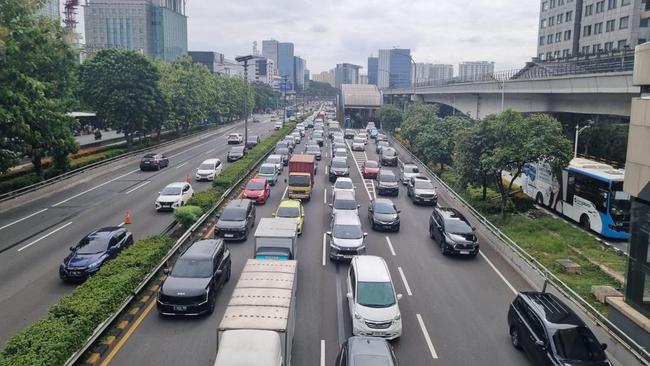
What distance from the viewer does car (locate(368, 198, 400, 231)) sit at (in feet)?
95.8

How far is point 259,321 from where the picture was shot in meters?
13.2

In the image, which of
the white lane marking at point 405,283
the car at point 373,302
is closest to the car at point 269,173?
the white lane marking at point 405,283

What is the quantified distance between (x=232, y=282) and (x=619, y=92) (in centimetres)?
2370

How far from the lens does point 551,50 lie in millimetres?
76812

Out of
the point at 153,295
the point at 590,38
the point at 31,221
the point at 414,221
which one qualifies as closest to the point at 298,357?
the point at 153,295

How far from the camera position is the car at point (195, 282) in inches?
669

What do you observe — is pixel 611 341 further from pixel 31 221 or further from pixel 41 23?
pixel 41 23

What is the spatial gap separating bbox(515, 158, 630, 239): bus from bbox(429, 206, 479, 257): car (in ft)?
23.6

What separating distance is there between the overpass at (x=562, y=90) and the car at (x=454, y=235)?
12112 mm

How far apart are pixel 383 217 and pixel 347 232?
5616 mm

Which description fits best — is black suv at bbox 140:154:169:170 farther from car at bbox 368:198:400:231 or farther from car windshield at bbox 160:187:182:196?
car at bbox 368:198:400:231

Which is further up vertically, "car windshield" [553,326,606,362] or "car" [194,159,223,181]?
"car" [194,159,223,181]

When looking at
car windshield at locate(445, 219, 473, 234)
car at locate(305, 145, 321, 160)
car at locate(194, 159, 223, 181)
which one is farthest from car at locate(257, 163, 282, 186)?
car windshield at locate(445, 219, 473, 234)

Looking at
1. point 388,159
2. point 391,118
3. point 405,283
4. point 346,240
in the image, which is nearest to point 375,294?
point 405,283
